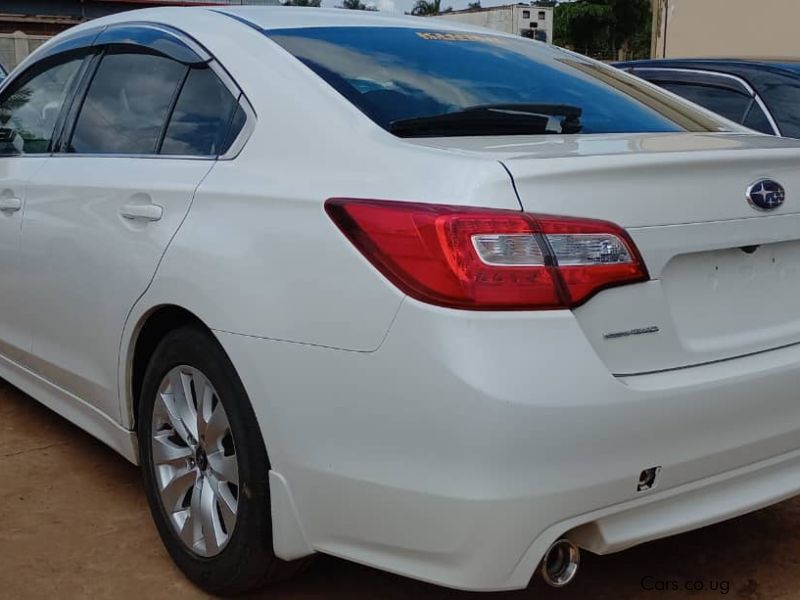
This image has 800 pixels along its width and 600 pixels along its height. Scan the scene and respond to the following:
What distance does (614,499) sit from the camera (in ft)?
7.33

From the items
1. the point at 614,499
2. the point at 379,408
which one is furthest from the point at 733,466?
the point at 379,408

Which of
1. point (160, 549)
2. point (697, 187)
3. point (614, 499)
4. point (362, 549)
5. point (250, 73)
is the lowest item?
point (160, 549)

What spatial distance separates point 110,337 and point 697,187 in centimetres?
179

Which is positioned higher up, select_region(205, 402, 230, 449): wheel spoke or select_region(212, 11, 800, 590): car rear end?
select_region(212, 11, 800, 590): car rear end

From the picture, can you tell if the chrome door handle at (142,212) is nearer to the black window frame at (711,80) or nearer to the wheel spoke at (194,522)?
the wheel spoke at (194,522)

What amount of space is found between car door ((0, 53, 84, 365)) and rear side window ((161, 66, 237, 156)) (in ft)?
2.84

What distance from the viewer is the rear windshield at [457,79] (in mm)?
2742

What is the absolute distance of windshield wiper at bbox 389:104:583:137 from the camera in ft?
8.43

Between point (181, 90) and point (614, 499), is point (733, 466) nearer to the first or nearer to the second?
point (614, 499)

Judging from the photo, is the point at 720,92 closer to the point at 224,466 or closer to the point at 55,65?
the point at 55,65

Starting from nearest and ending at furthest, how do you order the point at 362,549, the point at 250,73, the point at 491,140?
the point at 362,549 → the point at 491,140 → the point at 250,73

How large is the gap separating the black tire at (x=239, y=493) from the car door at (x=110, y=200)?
24 cm

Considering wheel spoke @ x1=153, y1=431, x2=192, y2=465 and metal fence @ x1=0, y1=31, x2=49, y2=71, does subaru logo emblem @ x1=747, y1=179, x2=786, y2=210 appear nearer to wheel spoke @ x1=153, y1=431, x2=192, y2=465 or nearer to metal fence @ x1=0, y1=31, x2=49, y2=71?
wheel spoke @ x1=153, y1=431, x2=192, y2=465

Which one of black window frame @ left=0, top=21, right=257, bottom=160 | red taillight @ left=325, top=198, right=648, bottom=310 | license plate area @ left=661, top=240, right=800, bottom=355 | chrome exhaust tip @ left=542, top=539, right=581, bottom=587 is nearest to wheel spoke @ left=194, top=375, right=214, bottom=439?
black window frame @ left=0, top=21, right=257, bottom=160
